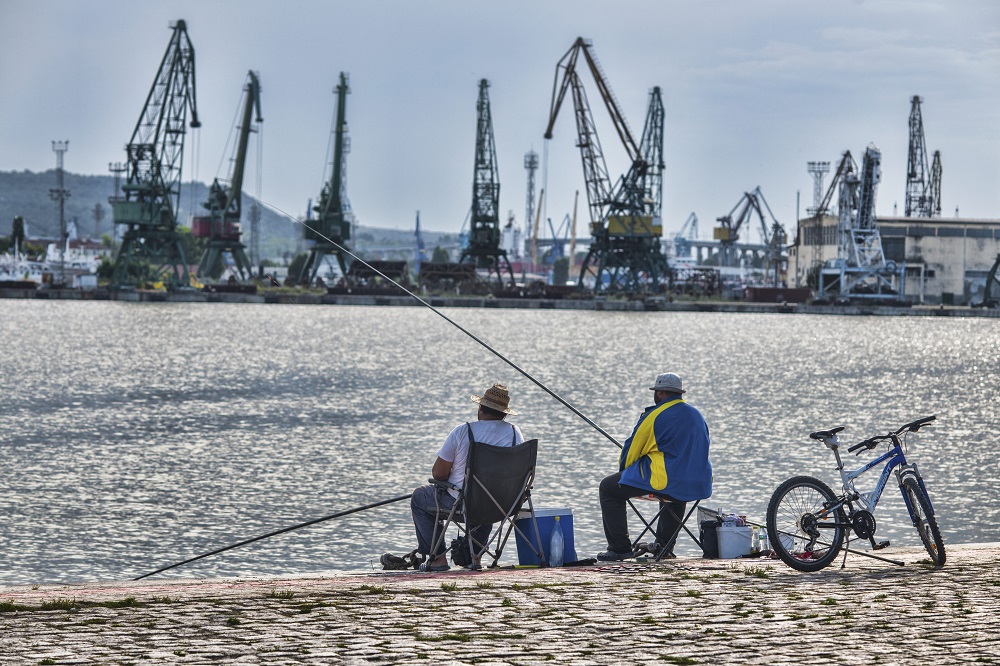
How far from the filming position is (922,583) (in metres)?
7.09

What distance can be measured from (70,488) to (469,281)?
336 feet

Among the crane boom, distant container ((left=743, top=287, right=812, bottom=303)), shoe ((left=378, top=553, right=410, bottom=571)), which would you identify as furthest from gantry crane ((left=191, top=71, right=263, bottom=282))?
shoe ((left=378, top=553, right=410, bottom=571))

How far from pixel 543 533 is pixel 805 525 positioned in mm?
1582

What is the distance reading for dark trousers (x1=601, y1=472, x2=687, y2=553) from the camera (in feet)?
25.8

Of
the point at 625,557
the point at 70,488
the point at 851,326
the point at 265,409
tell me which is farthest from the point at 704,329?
the point at 625,557

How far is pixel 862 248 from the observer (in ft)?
357

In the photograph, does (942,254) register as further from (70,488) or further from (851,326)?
(70,488)

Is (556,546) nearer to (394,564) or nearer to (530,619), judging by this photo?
(394,564)

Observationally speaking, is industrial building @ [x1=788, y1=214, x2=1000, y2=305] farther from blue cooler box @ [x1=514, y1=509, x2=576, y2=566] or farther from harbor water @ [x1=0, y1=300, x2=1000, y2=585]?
blue cooler box @ [x1=514, y1=509, x2=576, y2=566]

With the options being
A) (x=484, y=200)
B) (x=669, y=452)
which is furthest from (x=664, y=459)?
(x=484, y=200)

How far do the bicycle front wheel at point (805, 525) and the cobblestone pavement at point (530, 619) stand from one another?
0.45ft

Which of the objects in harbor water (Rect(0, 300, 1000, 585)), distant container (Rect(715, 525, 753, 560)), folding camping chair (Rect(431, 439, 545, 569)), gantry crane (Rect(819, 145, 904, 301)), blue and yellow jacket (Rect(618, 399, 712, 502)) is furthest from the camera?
gantry crane (Rect(819, 145, 904, 301))

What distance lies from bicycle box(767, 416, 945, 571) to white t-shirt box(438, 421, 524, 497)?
1583mm

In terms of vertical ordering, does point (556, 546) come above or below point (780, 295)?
below
